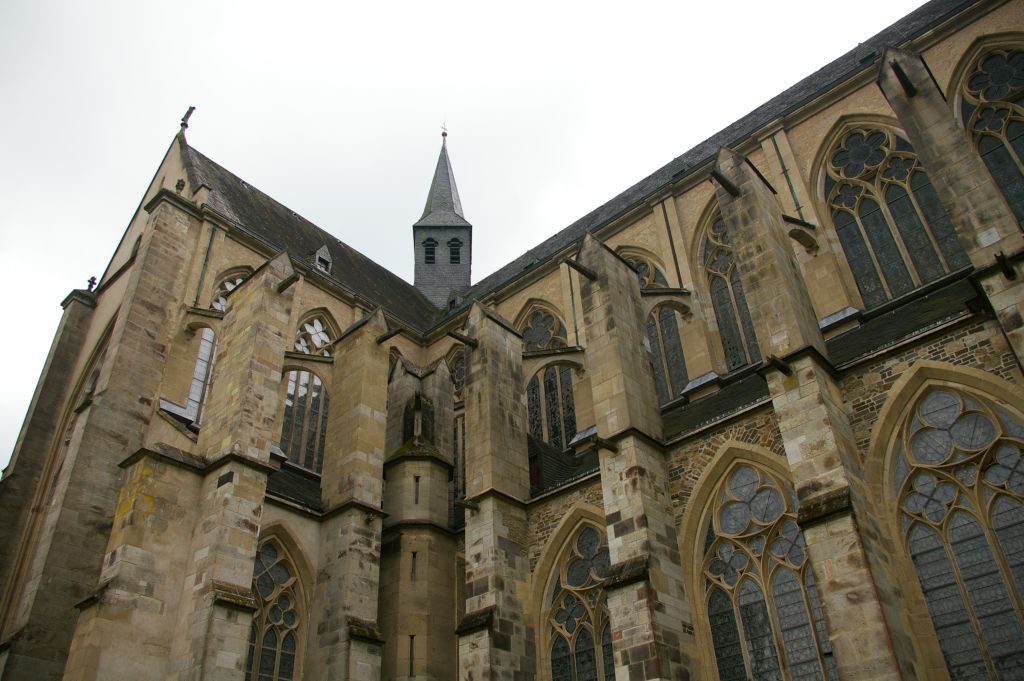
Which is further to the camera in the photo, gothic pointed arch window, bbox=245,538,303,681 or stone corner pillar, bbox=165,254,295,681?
gothic pointed arch window, bbox=245,538,303,681

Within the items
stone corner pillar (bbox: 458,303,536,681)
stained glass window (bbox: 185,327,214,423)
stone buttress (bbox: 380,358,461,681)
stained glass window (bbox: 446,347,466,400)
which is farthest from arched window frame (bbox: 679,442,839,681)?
stained glass window (bbox: 446,347,466,400)

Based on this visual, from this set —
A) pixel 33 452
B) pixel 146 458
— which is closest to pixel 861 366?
pixel 146 458

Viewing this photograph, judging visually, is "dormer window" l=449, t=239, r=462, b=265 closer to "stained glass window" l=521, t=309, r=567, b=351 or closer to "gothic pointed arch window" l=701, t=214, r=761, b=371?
"stained glass window" l=521, t=309, r=567, b=351

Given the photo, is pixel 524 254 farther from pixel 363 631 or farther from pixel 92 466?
pixel 363 631

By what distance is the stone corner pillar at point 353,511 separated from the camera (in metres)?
10.6

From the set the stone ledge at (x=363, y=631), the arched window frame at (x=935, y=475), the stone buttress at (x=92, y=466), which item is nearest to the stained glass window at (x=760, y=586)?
the arched window frame at (x=935, y=475)

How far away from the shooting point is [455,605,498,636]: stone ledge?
10359 mm

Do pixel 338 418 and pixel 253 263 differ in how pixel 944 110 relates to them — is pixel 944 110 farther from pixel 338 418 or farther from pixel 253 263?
pixel 253 263

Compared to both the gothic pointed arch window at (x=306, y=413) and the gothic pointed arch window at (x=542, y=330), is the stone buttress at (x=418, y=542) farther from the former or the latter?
the gothic pointed arch window at (x=542, y=330)

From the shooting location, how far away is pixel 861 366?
9.12 metres

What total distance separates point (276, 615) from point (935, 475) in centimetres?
816

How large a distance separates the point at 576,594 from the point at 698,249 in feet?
25.6

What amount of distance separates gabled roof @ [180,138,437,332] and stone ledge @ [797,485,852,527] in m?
13.1

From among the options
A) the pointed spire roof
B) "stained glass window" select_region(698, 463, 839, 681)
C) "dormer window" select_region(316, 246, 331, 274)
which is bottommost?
"stained glass window" select_region(698, 463, 839, 681)
